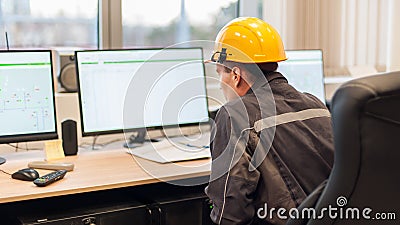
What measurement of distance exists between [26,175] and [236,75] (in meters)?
0.83

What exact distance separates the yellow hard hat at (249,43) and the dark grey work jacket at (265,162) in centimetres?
22

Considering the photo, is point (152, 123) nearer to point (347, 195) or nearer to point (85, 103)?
point (85, 103)

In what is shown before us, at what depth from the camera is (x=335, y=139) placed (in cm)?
122

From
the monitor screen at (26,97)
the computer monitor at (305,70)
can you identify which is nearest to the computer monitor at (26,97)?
the monitor screen at (26,97)

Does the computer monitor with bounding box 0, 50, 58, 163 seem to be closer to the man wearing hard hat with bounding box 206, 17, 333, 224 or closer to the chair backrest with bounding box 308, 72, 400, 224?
the man wearing hard hat with bounding box 206, 17, 333, 224

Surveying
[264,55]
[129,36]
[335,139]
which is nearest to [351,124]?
[335,139]

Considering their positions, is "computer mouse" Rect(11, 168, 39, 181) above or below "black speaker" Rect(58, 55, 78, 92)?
below

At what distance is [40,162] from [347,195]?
1.37 metres

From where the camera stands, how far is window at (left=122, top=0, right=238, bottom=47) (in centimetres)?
312

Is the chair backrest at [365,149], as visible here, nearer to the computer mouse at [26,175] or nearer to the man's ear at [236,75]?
the man's ear at [236,75]

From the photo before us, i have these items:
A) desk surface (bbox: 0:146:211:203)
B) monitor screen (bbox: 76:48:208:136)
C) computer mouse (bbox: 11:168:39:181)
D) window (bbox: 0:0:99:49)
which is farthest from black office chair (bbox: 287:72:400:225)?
window (bbox: 0:0:99:49)

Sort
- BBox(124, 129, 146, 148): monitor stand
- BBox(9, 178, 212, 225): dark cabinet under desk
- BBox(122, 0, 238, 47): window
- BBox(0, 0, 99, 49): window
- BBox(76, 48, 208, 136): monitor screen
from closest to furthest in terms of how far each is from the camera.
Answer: BBox(9, 178, 212, 225): dark cabinet under desk < BBox(76, 48, 208, 136): monitor screen < BBox(124, 129, 146, 148): monitor stand < BBox(0, 0, 99, 49): window < BBox(122, 0, 238, 47): window

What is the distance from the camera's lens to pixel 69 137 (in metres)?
2.42

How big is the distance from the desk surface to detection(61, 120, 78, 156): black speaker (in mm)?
36
